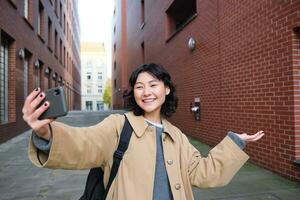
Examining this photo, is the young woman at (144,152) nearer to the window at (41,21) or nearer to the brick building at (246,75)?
the brick building at (246,75)

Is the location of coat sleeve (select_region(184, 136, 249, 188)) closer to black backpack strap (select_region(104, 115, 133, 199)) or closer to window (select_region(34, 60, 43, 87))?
black backpack strap (select_region(104, 115, 133, 199))

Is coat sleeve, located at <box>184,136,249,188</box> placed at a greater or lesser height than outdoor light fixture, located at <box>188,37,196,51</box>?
lesser

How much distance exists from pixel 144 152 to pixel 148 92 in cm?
42

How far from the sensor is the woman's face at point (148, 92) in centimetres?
195

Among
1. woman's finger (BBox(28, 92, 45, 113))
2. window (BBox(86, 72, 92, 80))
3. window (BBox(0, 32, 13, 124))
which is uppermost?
window (BBox(86, 72, 92, 80))

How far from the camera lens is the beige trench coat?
1.48 metres

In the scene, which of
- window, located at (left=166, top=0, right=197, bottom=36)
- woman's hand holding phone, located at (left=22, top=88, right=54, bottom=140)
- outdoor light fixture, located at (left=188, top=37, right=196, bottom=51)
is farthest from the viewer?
window, located at (left=166, top=0, right=197, bottom=36)

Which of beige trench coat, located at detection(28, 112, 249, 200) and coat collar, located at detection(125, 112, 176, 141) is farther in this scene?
coat collar, located at detection(125, 112, 176, 141)

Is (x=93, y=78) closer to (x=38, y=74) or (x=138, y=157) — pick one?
(x=38, y=74)

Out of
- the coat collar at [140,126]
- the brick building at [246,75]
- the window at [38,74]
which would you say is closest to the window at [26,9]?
the window at [38,74]

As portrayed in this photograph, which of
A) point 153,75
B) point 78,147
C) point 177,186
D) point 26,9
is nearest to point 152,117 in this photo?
point 153,75

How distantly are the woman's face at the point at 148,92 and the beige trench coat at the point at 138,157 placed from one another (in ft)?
0.36

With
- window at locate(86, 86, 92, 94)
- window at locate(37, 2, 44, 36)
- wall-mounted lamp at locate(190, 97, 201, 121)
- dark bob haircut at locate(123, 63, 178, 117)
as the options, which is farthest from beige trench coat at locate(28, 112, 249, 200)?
window at locate(86, 86, 92, 94)

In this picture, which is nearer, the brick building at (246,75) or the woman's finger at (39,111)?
the woman's finger at (39,111)
